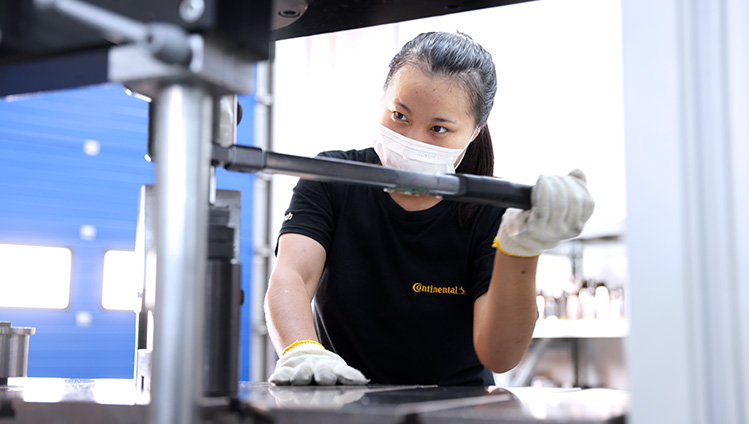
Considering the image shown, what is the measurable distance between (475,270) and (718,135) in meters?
0.87

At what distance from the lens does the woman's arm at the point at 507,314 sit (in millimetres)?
998

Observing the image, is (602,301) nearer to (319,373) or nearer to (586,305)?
(586,305)

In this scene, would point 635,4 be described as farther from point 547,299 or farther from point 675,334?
point 547,299

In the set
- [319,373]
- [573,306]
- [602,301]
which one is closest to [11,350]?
[319,373]

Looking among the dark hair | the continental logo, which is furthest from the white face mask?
the continental logo

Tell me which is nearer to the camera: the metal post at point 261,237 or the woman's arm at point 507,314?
the woman's arm at point 507,314

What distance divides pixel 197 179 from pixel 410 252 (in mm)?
983

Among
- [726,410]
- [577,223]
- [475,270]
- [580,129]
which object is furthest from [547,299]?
[726,410]

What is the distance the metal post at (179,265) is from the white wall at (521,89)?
3888mm

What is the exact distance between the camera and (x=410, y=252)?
1.42 meters

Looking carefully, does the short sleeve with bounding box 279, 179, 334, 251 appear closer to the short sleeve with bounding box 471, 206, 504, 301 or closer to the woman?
the woman

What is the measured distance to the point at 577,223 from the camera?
2.68ft

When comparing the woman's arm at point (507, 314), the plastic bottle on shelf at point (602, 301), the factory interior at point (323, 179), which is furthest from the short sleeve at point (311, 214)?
the plastic bottle on shelf at point (602, 301)

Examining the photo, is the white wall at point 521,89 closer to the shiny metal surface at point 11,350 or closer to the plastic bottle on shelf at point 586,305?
the plastic bottle on shelf at point 586,305
